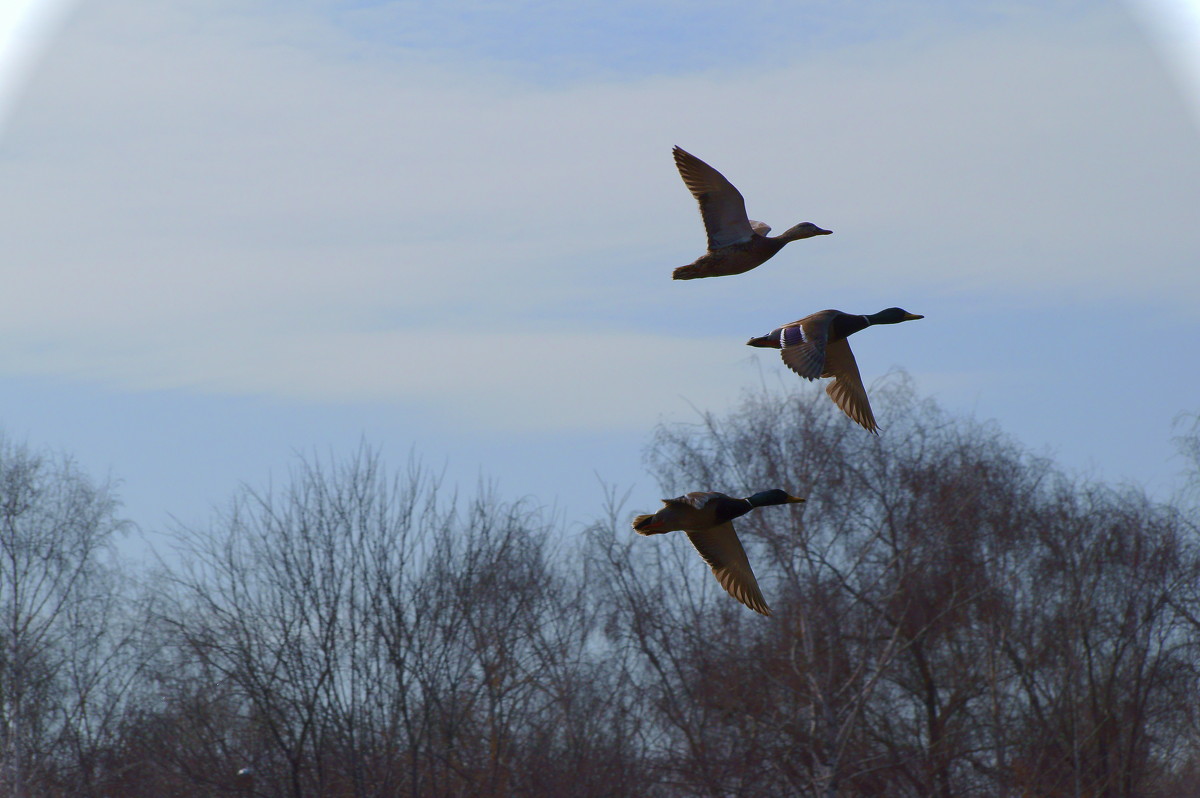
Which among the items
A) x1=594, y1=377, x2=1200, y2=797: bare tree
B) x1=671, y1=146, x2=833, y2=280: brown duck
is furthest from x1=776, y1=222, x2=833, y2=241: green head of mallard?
x1=594, y1=377, x2=1200, y2=797: bare tree

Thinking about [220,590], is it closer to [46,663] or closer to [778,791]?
[778,791]

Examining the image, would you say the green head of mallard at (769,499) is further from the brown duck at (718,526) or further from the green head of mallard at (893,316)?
the green head of mallard at (893,316)

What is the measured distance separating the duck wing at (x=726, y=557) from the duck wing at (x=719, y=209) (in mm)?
1870

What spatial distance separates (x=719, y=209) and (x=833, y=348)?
121 cm

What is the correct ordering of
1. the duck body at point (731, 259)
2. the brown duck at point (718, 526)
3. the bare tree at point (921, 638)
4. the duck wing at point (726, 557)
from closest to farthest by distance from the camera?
1. the brown duck at point (718, 526)
2. the duck wing at point (726, 557)
3. the duck body at point (731, 259)
4. the bare tree at point (921, 638)

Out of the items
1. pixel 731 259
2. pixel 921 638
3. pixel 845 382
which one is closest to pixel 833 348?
pixel 845 382

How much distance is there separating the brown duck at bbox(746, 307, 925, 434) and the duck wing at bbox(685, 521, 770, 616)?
3.63 ft

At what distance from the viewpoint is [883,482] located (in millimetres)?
29062

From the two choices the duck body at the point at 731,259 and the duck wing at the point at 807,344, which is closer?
the duck wing at the point at 807,344

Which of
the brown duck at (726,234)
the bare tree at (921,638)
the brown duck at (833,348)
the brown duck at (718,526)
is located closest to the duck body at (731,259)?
the brown duck at (726,234)

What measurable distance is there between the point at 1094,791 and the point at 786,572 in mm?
7462

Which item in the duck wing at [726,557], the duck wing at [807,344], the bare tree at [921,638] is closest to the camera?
the duck wing at [807,344]

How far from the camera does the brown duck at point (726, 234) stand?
31.9 ft

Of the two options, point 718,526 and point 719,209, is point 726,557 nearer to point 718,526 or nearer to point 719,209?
point 718,526
